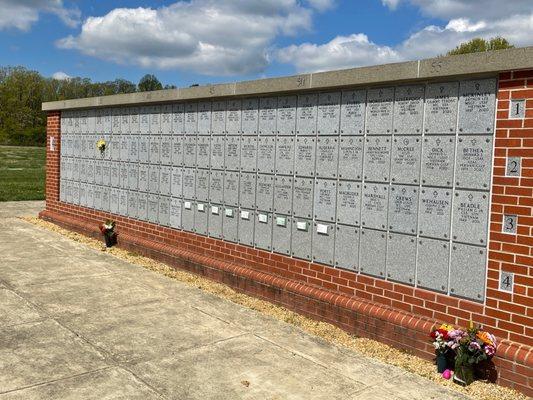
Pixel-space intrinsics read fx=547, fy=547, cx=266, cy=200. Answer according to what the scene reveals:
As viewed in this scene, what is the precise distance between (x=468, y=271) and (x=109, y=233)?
6903 millimetres

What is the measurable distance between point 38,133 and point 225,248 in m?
69.5

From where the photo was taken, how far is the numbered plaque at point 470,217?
4762 millimetres

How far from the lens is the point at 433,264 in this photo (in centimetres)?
512

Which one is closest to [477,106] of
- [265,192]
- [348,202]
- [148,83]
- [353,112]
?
[353,112]

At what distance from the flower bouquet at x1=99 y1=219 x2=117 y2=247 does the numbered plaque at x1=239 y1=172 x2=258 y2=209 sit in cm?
360

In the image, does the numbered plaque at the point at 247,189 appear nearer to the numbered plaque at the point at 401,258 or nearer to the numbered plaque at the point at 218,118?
the numbered plaque at the point at 218,118

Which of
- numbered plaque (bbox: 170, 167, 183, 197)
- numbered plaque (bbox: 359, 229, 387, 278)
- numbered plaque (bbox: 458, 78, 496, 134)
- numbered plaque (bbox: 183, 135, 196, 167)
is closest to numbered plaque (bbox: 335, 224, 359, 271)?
numbered plaque (bbox: 359, 229, 387, 278)

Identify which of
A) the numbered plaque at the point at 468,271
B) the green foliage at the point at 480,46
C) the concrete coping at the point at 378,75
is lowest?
the numbered plaque at the point at 468,271

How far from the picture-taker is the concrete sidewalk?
421cm

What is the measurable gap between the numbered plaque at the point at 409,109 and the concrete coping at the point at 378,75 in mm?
125

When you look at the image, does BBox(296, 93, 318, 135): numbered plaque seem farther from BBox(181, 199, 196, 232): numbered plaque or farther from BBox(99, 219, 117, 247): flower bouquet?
BBox(99, 219, 117, 247): flower bouquet

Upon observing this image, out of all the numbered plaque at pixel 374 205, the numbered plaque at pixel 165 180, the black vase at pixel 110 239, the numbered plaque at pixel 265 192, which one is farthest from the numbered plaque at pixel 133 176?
the numbered plaque at pixel 374 205

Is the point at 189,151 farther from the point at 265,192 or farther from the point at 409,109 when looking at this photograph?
the point at 409,109

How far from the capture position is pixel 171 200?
346 inches
